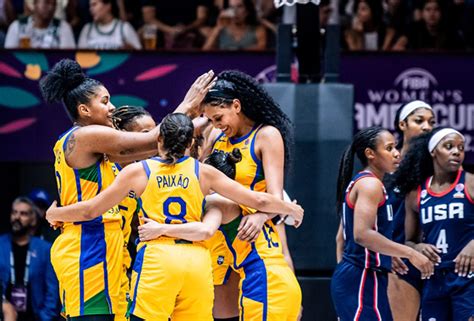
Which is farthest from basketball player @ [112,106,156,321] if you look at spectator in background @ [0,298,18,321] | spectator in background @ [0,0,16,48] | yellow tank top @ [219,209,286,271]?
spectator in background @ [0,0,16,48]

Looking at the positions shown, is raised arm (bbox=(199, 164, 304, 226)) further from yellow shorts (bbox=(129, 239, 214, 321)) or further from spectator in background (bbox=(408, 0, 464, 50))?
spectator in background (bbox=(408, 0, 464, 50))

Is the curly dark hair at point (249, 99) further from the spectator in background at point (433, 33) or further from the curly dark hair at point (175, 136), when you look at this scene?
the spectator in background at point (433, 33)

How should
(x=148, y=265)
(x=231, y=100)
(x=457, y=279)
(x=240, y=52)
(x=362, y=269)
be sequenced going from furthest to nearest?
(x=240, y=52)
(x=457, y=279)
(x=362, y=269)
(x=231, y=100)
(x=148, y=265)

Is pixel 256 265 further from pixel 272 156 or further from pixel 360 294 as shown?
pixel 360 294

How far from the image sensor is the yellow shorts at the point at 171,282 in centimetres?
502

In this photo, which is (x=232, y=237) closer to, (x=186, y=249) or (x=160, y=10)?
(x=186, y=249)

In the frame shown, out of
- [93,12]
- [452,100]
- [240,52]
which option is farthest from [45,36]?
[452,100]

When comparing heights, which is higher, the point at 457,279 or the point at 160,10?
the point at 160,10

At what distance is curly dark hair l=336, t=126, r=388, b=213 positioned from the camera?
654 cm

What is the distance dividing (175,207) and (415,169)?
258 centimetres

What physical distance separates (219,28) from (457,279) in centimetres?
474

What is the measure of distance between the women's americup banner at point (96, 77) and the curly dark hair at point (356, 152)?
3.07 m

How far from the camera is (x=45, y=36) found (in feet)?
34.6

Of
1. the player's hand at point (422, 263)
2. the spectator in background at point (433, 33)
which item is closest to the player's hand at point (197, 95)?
the player's hand at point (422, 263)
